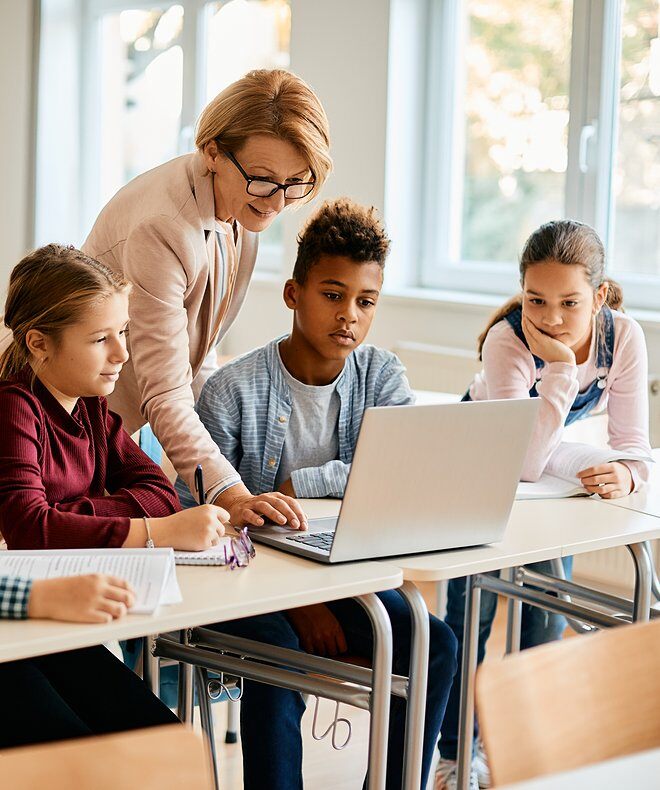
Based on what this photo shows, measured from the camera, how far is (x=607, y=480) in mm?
→ 1915

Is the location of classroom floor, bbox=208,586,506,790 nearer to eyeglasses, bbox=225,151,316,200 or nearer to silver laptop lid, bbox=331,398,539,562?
silver laptop lid, bbox=331,398,539,562

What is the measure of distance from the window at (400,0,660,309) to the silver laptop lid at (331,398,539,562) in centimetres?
197

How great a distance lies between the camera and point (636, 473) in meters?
1.98

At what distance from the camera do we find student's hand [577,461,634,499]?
1907 millimetres

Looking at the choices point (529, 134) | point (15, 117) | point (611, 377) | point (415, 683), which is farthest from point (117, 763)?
point (15, 117)

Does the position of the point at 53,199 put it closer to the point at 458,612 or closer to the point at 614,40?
the point at 614,40

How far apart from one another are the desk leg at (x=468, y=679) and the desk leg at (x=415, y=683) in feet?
1.69

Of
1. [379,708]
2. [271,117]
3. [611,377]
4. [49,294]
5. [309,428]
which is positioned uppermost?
[271,117]

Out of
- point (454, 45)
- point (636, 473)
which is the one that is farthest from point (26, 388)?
point (454, 45)

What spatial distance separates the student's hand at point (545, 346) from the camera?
2.00m

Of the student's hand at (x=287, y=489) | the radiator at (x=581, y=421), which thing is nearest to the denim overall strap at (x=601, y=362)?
the radiator at (x=581, y=421)

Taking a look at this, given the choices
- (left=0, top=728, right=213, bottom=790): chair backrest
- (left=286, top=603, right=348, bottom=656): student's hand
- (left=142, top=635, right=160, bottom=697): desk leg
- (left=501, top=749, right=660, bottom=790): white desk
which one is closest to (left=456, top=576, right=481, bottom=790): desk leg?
(left=286, top=603, right=348, bottom=656): student's hand

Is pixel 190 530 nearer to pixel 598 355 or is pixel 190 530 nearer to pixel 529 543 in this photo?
pixel 529 543

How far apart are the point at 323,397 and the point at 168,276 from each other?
36 centimetres
